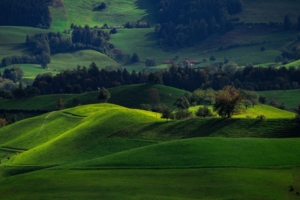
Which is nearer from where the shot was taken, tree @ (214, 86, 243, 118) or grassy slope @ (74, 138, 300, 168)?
grassy slope @ (74, 138, 300, 168)

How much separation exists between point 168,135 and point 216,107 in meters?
15.3

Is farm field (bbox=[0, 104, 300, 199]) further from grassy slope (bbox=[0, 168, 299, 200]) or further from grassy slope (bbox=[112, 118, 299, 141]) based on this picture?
grassy slope (bbox=[112, 118, 299, 141])

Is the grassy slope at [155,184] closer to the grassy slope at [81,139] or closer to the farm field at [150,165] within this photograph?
the farm field at [150,165]

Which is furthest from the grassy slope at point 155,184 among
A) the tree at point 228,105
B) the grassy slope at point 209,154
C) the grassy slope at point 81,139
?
the tree at point 228,105

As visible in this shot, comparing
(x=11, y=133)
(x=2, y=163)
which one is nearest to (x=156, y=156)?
(x=2, y=163)

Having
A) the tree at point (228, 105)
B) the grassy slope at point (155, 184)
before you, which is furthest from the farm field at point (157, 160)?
the tree at point (228, 105)

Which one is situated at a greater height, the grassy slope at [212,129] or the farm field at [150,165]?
the grassy slope at [212,129]

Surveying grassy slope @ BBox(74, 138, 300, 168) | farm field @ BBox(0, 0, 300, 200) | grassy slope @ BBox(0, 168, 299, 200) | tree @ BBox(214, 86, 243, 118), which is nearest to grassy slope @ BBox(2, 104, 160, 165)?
farm field @ BBox(0, 0, 300, 200)

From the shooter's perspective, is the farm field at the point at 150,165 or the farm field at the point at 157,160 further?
the farm field at the point at 157,160

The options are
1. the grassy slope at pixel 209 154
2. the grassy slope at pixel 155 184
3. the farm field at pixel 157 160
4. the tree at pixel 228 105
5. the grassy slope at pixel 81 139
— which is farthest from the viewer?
the tree at pixel 228 105

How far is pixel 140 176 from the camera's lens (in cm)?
→ 11819

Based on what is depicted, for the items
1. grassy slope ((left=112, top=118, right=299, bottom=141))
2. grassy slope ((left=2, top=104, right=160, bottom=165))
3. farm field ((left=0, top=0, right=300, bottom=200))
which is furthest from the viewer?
grassy slope ((left=2, top=104, right=160, bottom=165))

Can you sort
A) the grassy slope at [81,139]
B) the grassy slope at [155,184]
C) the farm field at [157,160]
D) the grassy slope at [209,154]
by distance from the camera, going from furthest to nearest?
the grassy slope at [81,139], the grassy slope at [209,154], the farm field at [157,160], the grassy slope at [155,184]

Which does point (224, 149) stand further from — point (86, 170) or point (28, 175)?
point (28, 175)
